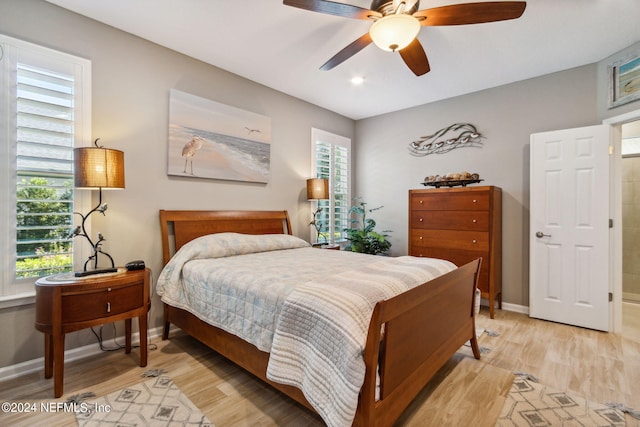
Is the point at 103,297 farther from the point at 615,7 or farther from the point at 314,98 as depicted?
the point at 615,7

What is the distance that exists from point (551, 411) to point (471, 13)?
252cm

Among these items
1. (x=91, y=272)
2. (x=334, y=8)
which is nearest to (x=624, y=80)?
(x=334, y=8)

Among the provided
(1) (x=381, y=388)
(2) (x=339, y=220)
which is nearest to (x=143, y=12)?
(1) (x=381, y=388)

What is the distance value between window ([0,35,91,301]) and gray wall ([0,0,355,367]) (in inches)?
4.9

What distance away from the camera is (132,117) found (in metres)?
2.78

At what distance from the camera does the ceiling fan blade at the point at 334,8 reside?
186cm

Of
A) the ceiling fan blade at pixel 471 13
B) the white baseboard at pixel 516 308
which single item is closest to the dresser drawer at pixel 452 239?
the white baseboard at pixel 516 308

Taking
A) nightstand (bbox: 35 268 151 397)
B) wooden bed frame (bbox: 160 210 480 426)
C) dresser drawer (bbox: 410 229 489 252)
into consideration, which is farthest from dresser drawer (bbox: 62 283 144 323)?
dresser drawer (bbox: 410 229 489 252)

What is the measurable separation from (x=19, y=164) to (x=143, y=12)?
1516 mm

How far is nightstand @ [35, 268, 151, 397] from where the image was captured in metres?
1.90

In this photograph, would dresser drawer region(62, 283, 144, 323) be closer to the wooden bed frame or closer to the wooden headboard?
the wooden bed frame

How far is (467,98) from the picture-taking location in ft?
13.5

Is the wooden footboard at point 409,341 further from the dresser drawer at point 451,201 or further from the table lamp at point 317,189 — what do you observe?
the table lamp at point 317,189

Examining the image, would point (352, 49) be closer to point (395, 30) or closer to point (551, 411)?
point (395, 30)
